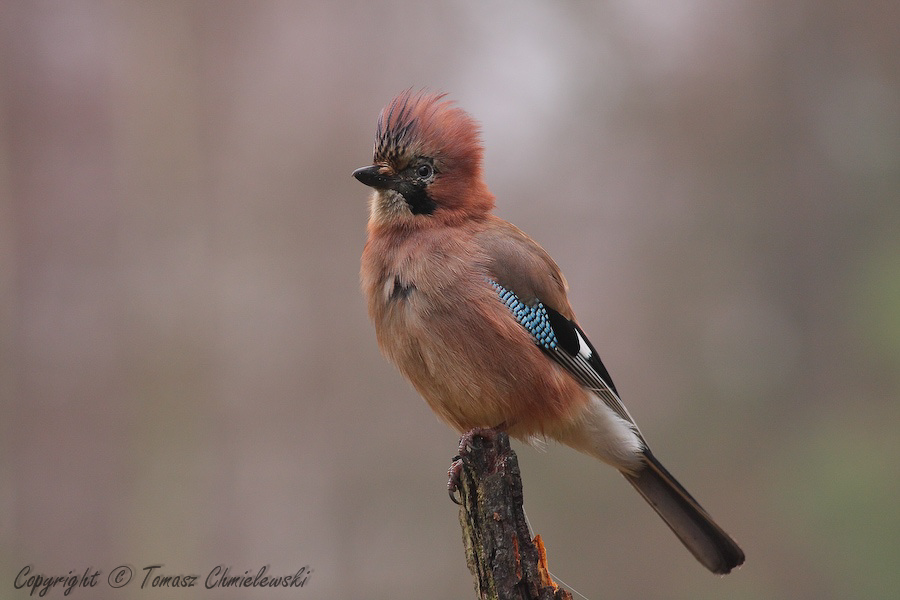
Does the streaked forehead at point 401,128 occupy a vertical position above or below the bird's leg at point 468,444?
above

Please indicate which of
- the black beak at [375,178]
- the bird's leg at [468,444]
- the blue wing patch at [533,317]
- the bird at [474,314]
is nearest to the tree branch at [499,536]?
the bird's leg at [468,444]

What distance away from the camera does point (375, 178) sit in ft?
12.5

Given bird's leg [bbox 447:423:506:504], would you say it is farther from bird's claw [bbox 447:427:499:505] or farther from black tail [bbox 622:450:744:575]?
black tail [bbox 622:450:744:575]

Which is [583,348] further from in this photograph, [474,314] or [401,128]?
[401,128]

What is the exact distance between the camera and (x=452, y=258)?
143 inches

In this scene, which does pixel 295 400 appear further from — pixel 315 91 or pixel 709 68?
pixel 709 68

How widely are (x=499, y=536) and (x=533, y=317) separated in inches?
50.0

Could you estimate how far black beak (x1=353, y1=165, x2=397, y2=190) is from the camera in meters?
3.78

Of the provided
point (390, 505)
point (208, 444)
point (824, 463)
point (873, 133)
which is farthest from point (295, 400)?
point (873, 133)

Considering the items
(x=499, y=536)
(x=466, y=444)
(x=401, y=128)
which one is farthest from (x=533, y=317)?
(x=499, y=536)

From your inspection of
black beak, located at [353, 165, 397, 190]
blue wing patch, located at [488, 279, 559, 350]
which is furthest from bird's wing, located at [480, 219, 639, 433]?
black beak, located at [353, 165, 397, 190]

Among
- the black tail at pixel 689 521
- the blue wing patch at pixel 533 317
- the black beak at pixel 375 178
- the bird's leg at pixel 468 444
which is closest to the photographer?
the bird's leg at pixel 468 444

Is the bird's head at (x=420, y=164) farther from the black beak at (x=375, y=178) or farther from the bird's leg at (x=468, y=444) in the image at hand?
the bird's leg at (x=468, y=444)

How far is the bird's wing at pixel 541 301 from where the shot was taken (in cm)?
371
